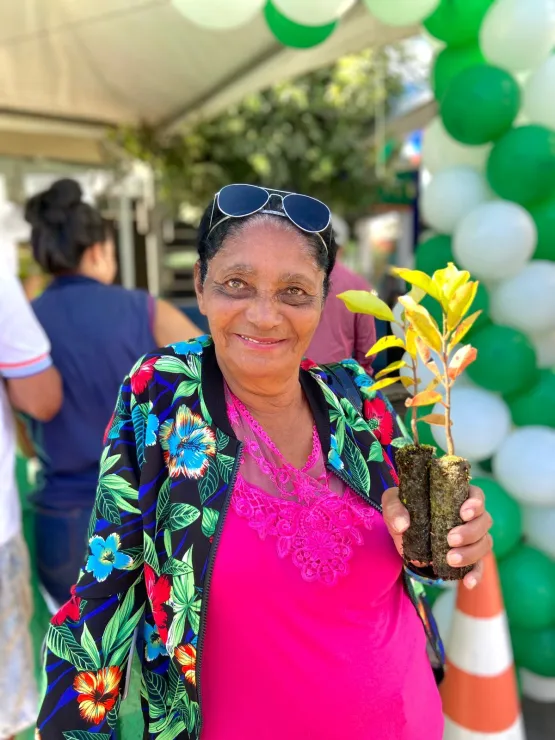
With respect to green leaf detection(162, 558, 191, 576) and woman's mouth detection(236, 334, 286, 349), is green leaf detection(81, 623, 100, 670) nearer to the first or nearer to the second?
green leaf detection(162, 558, 191, 576)

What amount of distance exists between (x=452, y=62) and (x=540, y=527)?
1912 mm

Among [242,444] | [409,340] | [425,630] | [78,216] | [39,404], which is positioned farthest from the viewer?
[78,216]

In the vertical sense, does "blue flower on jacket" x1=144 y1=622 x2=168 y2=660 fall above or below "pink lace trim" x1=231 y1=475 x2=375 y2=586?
below

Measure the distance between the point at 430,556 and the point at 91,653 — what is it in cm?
57

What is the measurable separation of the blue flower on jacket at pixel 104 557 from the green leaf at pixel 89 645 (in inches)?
3.3

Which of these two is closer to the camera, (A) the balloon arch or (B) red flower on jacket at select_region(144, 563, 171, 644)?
(B) red flower on jacket at select_region(144, 563, 171, 644)

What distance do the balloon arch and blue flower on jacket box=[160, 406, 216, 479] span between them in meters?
1.31

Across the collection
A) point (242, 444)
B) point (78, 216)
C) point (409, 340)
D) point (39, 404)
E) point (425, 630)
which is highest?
point (78, 216)

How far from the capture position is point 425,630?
4.25 ft

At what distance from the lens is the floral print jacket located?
1.02 m

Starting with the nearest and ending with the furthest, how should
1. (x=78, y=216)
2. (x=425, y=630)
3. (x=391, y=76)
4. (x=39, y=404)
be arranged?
(x=425, y=630), (x=39, y=404), (x=78, y=216), (x=391, y=76)

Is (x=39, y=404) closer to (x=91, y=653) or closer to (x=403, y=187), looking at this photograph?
(x=91, y=653)

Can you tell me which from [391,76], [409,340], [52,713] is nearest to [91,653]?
[52,713]

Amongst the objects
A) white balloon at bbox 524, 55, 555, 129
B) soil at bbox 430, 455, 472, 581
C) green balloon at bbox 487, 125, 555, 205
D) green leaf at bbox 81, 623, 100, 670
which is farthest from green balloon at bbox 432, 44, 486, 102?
green leaf at bbox 81, 623, 100, 670
